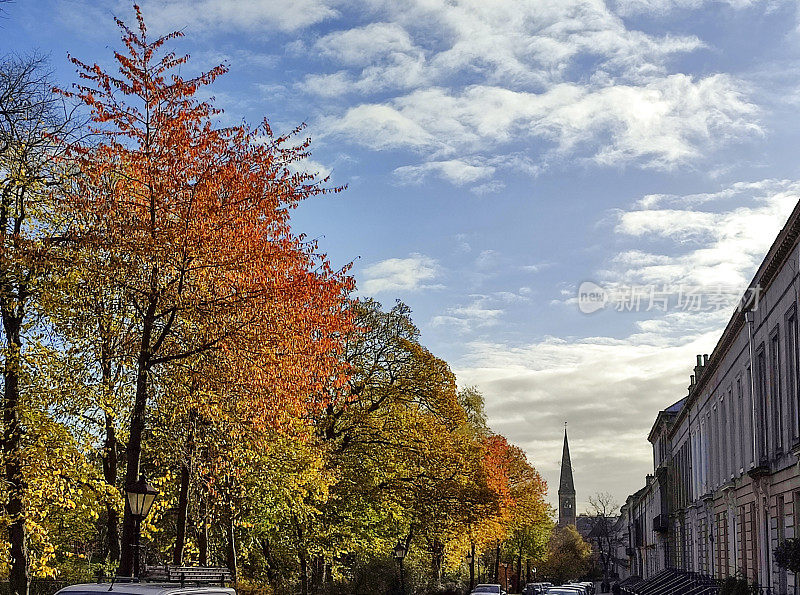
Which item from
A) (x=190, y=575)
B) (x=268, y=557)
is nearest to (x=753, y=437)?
(x=268, y=557)

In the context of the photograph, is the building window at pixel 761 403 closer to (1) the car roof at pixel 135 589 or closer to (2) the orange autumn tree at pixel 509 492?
(2) the orange autumn tree at pixel 509 492

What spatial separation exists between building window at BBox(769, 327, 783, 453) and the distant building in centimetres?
3

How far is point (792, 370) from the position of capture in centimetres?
2597

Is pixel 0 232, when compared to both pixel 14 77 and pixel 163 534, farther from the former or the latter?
pixel 163 534

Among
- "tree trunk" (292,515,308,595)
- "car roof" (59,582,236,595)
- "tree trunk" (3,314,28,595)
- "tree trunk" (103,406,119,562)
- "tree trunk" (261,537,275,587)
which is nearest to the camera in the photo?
"car roof" (59,582,236,595)

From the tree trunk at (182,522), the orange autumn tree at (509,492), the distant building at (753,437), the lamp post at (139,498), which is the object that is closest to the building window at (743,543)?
the distant building at (753,437)

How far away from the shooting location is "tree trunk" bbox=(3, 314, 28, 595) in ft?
75.2

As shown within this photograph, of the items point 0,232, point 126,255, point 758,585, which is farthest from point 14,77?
point 758,585

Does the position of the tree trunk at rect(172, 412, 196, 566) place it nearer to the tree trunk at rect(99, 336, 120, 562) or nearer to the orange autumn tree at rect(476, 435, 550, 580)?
the tree trunk at rect(99, 336, 120, 562)

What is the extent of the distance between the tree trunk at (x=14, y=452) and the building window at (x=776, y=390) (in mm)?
19148

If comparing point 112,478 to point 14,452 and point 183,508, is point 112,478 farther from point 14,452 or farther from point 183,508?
point 14,452

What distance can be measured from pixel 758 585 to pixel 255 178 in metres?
19.4

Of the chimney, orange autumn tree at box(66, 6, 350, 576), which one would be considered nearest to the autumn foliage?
orange autumn tree at box(66, 6, 350, 576)

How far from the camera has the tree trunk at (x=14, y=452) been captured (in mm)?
22906
